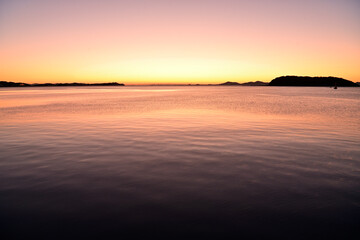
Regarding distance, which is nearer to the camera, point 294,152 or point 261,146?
point 294,152

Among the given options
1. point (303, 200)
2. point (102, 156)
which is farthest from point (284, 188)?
point (102, 156)

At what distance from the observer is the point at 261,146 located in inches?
521

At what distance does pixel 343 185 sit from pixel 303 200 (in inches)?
87.9

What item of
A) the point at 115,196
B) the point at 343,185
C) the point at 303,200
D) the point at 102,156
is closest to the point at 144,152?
the point at 102,156

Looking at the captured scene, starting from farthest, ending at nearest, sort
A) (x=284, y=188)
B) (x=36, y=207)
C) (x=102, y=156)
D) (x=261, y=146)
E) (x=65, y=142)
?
1. (x=65, y=142)
2. (x=261, y=146)
3. (x=102, y=156)
4. (x=284, y=188)
5. (x=36, y=207)

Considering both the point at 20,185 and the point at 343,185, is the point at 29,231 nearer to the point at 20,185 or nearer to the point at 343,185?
the point at 20,185

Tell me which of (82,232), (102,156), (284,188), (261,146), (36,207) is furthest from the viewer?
(261,146)

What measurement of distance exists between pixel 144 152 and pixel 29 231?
7042 millimetres

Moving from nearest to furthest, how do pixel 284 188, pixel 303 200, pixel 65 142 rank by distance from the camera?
pixel 303 200 < pixel 284 188 < pixel 65 142

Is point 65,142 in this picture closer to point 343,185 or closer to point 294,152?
point 294,152

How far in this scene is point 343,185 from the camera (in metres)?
7.79

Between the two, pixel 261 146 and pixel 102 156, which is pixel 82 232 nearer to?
pixel 102 156

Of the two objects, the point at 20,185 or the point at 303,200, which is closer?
the point at 303,200

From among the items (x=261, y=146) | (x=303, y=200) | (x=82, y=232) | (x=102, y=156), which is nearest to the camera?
(x=82, y=232)
